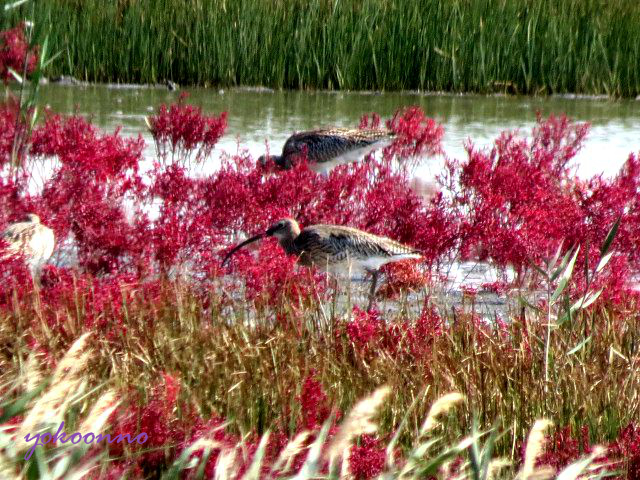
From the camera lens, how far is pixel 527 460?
221cm

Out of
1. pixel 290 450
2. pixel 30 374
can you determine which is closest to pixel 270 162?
pixel 30 374

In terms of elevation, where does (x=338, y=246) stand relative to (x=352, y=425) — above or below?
below

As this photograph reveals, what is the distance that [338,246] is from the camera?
688cm

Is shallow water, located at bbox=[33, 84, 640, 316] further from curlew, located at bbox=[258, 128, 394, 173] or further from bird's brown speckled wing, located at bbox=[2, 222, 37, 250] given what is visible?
bird's brown speckled wing, located at bbox=[2, 222, 37, 250]

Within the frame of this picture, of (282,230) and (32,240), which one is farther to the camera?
(282,230)

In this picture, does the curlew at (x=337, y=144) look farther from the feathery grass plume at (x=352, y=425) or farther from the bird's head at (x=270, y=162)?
the feathery grass plume at (x=352, y=425)

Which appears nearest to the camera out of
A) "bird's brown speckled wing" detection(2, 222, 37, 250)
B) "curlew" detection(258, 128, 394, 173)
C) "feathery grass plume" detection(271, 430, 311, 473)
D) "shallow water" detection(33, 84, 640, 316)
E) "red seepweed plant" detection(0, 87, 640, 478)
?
"feathery grass plume" detection(271, 430, 311, 473)

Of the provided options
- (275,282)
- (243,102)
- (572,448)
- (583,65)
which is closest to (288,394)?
(572,448)

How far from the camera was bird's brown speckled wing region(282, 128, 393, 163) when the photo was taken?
407 inches

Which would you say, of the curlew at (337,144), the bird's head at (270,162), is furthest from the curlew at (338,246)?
the curlew at (337,144)

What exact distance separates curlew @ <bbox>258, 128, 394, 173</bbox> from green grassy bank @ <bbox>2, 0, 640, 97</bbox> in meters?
5.20

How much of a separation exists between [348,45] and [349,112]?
1906 mm

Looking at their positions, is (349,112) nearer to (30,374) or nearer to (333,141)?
(333,141)

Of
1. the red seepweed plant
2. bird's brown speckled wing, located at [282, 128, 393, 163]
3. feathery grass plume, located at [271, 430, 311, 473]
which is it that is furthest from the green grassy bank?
feathery grass plume, located at [271, 430, 311, 473]
